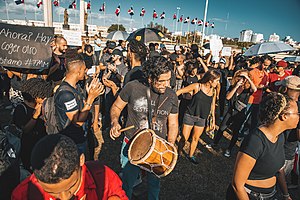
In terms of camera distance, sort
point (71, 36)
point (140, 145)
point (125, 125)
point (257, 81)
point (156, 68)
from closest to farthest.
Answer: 1. point (140, 145)
2. point (156, 68)
3. point (125, 125)
4. point (257, 81)
5. point (71, 36)

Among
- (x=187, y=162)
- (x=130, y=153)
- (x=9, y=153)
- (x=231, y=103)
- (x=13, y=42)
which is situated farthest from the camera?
(x=231, y=103)

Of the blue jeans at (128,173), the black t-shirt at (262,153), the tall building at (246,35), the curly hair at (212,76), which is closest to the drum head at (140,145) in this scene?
the blue jeans at (128,173)

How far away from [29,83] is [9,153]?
1429 millimetres

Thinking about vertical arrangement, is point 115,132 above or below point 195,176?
above

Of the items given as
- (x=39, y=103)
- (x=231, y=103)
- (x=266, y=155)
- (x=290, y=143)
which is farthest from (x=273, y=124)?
(x=231, y=103)

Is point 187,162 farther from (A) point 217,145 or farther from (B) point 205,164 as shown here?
(A) point 217,145

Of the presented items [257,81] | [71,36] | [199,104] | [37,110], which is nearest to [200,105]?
[199,104]

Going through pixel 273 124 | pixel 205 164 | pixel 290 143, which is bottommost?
pixel 205 164

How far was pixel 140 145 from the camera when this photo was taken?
8.04 feet

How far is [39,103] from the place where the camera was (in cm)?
284

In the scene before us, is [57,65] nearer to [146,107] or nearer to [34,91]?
[34,91]

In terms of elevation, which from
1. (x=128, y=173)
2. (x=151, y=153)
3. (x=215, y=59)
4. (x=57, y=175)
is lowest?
(x=128, y=173)

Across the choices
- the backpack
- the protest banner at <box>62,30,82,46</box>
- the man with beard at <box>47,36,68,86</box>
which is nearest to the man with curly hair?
the backpack

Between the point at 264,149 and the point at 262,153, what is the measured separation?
41 millimetres
